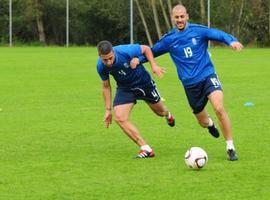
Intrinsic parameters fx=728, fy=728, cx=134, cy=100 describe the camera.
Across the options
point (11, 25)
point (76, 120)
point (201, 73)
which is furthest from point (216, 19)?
point (201, 73)

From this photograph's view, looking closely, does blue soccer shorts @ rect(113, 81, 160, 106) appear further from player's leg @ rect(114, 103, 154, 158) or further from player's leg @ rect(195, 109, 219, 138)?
player's leg @ rect(195, 109, 219, 138)

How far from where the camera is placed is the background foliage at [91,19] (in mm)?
62812

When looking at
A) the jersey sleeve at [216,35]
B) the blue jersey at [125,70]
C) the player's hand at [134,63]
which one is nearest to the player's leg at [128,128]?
the blue jersey at [125,70]

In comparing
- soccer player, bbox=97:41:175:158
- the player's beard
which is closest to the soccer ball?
soccer player, bbox=97:41:175:158

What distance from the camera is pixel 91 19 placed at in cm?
6950

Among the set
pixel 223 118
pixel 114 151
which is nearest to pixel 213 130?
pixel 223 118

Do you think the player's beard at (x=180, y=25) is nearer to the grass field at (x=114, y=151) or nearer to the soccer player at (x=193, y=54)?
the soccer player at (x=193, y=54)

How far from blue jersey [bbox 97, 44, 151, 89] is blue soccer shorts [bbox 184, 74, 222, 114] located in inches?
29.5

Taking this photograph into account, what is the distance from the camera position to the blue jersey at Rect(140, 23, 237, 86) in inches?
423

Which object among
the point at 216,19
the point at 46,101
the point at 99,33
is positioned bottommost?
the point at 99,33

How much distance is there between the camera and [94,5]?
227 feet

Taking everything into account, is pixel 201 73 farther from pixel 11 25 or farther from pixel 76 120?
pixel 11 25

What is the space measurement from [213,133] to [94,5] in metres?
58.5

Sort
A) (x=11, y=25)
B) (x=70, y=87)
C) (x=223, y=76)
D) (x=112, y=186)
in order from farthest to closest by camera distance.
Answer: (x=11, y=25)
(x=223, y=76)
(x=70, y=87)
(x=112, y=186)
